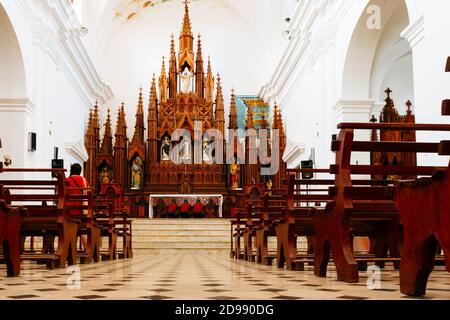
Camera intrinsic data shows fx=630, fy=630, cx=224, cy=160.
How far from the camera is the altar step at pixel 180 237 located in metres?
14.2

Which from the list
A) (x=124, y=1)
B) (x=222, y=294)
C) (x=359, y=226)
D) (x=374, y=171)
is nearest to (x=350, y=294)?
(x=222, y=294)

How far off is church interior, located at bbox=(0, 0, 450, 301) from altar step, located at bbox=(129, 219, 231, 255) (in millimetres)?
50

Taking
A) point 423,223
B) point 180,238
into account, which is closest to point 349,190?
point 423,223

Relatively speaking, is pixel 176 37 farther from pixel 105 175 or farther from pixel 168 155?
pixel 105 175

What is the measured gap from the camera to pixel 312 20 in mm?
14773

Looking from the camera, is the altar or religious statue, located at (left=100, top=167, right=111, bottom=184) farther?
religious statue, located at (left=100, top=167, right=111, bottom=184)

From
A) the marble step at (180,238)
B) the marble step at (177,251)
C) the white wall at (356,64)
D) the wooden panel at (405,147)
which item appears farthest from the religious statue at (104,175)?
the wooden panel at (405,147)

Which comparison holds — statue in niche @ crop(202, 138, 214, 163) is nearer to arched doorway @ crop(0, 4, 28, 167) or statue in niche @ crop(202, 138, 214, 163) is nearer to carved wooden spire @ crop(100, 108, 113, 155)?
carved wooden spire @ crop(100, 108, 113, 155)

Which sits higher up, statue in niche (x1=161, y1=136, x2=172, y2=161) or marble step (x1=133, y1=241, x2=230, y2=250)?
statue in niche (x1=161, y1=136, x2=172, y2=161)

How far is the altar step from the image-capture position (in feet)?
46.4

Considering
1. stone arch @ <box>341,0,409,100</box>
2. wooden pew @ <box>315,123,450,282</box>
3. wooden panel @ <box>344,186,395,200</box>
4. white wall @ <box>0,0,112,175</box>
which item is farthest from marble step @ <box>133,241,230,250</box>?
wooden panel @ <box>344,186,395,200</box>

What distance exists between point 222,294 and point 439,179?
1.40 m

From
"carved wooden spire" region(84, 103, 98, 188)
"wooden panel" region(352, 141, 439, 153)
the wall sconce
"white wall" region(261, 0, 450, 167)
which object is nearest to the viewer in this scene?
"wooden panel" region(352, 141, 439, 153)

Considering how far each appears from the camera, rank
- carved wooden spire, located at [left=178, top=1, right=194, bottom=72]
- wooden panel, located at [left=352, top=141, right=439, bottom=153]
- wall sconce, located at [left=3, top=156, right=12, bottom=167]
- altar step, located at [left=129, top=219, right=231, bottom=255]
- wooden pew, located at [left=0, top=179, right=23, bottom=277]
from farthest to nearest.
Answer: carved wooden spire, located at [left=178, top=1, right=194, bottom=72], altar step, located at [left=129, top=219, right=231, bottom=255], wall sconce, located at [left=3, top=156, right=12, bottom=167], wooden pew, located at [left=0, top=179, right=23, bottom=277], wooden panel, located at [left=352, top=141, right=439, bottom=153]
